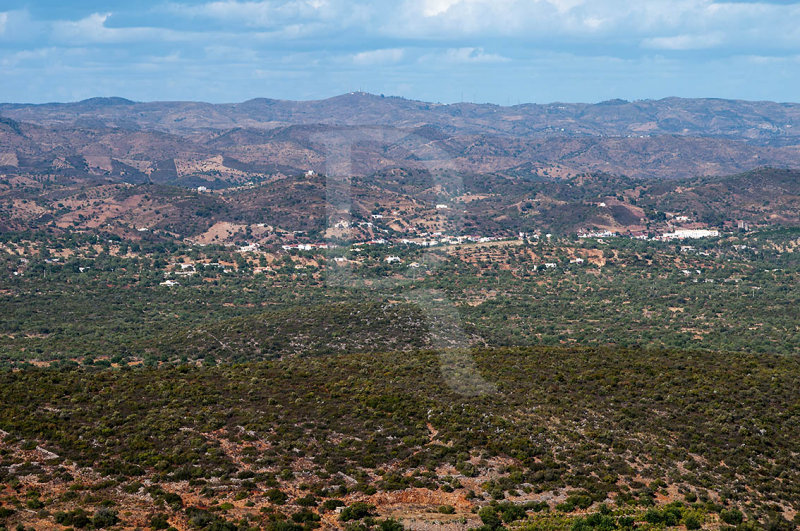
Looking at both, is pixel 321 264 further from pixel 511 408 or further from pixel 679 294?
pixel 511 408

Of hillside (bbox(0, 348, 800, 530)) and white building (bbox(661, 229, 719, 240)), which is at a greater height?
hillside (bbox(0, 348, 800, 530))

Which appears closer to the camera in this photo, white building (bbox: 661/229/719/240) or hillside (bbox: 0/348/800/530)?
hillside (bbox: 0/348/800/530)

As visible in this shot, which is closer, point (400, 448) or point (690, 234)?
point (400, 448)

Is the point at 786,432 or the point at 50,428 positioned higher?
the point at 50,428

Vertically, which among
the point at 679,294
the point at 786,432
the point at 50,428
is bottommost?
the point at 679,294

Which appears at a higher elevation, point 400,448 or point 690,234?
point 400,448

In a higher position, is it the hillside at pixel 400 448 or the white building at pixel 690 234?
the hillside at pixel 400 448

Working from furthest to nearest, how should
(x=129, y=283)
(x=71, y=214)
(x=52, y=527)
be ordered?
1. (x=71, y=214)
2. (x=129, y=283)
3. (x=52, y=527)

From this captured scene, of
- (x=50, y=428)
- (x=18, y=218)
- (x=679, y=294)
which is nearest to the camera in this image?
(x=50, y=428)

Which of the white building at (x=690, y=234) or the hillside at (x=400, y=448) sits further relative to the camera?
the white building at (x=690, y=234)

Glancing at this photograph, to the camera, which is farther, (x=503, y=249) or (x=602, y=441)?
(x=503, y=249)

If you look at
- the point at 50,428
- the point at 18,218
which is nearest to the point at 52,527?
the point at 50,428
